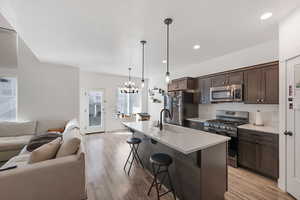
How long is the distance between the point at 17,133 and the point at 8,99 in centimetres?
123

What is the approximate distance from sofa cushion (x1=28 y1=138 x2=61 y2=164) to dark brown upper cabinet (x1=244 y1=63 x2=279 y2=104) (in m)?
3.95

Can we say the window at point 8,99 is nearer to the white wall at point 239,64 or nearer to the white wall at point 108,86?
the white wall at point 108,86

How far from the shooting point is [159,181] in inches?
94.3

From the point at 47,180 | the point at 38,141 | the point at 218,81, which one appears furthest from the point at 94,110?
the point at 218,81

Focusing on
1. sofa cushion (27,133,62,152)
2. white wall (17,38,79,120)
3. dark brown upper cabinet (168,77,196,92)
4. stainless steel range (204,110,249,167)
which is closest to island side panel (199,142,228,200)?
stainless steel range (204,110,249,167)

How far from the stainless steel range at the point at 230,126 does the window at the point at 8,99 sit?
18.7 ft

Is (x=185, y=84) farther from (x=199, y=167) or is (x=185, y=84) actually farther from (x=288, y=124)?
(x=199, y=167)

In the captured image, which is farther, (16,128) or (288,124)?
(16,128)

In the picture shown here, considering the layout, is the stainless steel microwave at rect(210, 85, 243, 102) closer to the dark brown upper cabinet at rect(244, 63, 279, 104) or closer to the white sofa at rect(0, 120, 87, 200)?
the dark brown upper cabinet at rect(244, 63, 279, 104)

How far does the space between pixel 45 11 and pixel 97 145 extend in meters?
3.72

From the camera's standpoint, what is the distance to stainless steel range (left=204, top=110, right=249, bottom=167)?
2.95 meters

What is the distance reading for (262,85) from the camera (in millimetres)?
2807

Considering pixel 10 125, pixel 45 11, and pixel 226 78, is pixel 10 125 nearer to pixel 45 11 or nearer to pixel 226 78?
pixel 45 11

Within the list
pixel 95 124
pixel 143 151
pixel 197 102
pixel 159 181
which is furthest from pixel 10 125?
pixel 197 102
